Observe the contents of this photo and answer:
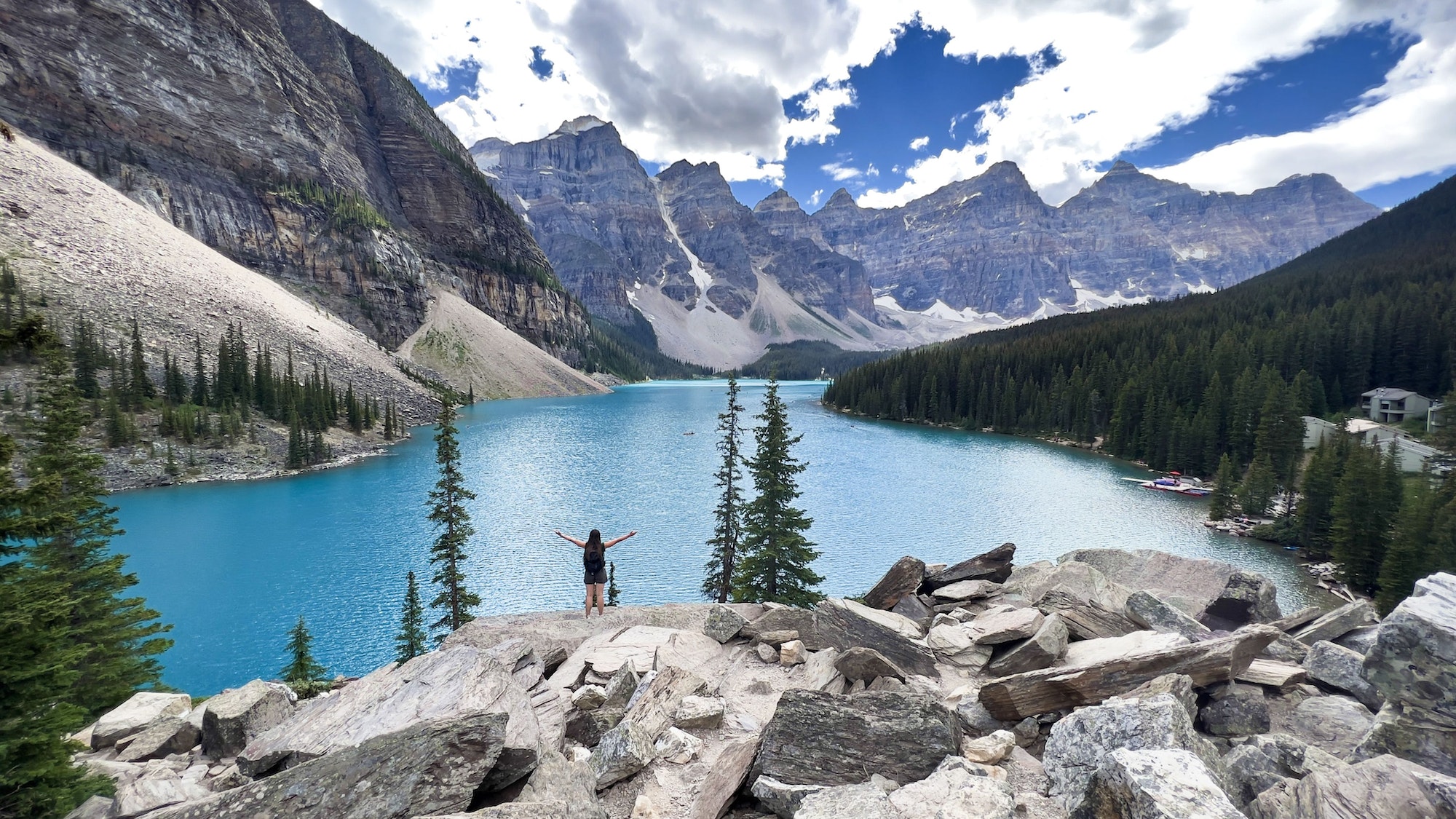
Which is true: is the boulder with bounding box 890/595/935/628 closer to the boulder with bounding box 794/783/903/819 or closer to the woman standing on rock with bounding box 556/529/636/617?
the woman standing on rock with bounding box 556/529/636/617

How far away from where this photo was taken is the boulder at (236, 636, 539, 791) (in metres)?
6.70

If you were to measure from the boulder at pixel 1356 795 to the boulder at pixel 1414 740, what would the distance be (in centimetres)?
137

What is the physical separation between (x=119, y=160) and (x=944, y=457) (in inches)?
5776

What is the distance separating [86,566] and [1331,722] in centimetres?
2673

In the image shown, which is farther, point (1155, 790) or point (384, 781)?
point (384, 781)

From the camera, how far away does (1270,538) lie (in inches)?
1517

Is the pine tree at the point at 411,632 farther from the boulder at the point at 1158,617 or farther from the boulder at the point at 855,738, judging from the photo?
the boulder at the point at 1158,617

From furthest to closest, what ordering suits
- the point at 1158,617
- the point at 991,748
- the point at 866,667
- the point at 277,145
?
the point at 277,145 < the point at 1158,617 < the point at 866,667 < the point at 991,748

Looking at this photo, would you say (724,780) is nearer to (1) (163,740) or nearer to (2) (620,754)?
(2) (620,754)

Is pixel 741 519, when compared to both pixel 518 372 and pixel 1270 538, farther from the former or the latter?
pixel 518 372

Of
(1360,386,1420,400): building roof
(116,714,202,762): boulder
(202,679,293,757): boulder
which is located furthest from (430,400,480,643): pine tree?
(1360,386,1420,400): building roof

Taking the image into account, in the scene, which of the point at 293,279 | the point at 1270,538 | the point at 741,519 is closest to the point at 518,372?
the point at 293,279

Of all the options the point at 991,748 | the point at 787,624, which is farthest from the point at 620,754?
the point at 787,624

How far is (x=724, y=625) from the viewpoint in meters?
13.0
